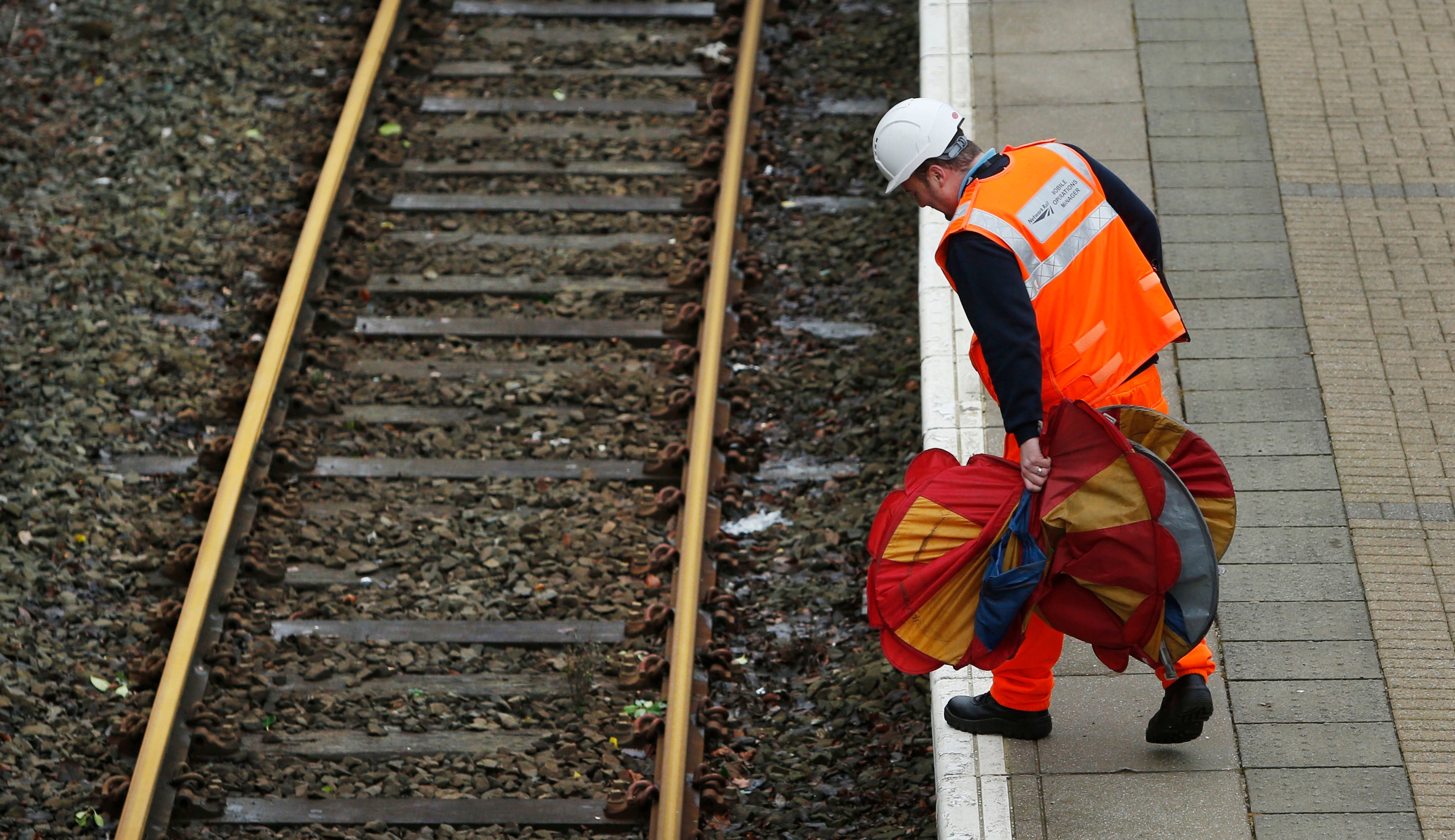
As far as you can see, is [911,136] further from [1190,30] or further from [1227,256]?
[1190,30]

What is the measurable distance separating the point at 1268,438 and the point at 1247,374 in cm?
39

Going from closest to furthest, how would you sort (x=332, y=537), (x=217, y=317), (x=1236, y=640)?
(x=1236, y=640) < (x=332, y=537) < (x=217, y=317)

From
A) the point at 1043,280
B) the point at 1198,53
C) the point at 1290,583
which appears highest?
the point at 1198,53

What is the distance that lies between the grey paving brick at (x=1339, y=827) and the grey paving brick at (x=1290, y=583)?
90cm

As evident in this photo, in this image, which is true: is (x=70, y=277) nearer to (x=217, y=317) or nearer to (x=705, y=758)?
(x=217, y=317)

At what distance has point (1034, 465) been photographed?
4254 millimetres

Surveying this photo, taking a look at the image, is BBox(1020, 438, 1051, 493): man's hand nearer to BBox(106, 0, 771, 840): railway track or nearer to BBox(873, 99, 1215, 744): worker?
BBox(873, 99, 1215, 744): worker

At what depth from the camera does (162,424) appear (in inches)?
268

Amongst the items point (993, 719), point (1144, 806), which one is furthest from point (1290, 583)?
point (993, 719)

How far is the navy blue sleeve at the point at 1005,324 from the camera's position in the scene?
13.7 feet

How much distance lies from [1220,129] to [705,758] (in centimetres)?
418

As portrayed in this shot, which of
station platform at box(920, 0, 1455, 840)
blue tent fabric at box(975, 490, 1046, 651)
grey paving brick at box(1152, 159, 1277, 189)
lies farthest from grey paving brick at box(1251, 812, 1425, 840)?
grey paving brick at box(1152, 159, 1277, 189)

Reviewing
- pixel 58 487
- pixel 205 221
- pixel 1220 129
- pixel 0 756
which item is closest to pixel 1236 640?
pixel 1220 129

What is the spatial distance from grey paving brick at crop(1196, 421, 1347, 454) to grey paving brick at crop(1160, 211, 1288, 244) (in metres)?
1.19
